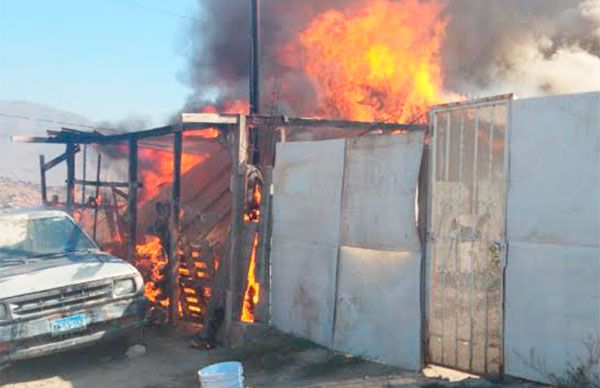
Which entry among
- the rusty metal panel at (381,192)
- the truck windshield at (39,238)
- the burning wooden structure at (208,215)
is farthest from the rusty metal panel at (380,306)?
the truck windshield at (39,238)

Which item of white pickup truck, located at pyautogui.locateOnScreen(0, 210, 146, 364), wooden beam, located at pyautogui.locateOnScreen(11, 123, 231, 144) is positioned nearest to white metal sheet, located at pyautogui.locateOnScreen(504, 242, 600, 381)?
white pickup truck, located at pyautogui.locateOnScreen(0, 210, 146, 364)

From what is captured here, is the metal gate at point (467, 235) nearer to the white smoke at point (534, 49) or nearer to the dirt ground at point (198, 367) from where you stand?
the dirt ground at point (198, 367)

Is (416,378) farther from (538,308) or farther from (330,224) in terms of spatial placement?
(330,224)

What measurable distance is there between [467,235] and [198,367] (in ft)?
13.2

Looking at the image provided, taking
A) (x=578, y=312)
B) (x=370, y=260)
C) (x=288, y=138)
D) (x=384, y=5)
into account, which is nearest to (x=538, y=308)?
(x=578, y=312)

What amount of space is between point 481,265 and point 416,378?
53.2 inches

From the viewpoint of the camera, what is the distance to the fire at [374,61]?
16.5 meters

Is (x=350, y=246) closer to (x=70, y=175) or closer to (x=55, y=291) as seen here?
(x=55, y=291)

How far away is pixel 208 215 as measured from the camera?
37.9ft

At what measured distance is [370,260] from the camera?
7098 millimetres

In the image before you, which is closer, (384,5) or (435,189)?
(435,189)

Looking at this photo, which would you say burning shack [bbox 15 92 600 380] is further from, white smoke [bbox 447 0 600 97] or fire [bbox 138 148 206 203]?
white smoke [bbox 447 0 600 97]

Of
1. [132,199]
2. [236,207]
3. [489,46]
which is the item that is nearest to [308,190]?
[236,207]

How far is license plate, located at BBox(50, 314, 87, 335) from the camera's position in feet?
25.1
